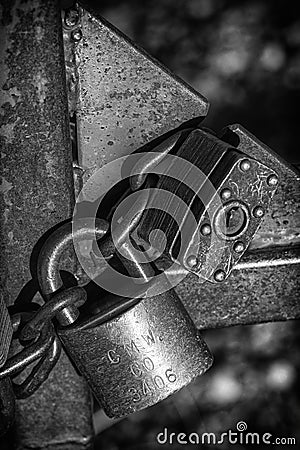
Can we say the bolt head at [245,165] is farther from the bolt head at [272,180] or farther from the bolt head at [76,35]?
the bolt head at [76,35]

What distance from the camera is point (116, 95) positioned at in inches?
33.5

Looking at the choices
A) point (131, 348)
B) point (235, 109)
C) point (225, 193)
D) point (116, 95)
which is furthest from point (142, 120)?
point (235, 109)

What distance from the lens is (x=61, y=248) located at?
85cm

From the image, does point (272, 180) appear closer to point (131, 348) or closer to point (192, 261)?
point (192, 261)

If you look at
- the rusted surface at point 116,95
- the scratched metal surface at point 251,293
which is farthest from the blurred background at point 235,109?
the rusted surface at point 116,95

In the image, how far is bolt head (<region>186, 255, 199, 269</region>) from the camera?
81 cm

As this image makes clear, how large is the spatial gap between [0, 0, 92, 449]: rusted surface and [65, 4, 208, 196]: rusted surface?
0.09 ft

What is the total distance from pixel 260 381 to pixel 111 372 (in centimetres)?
176

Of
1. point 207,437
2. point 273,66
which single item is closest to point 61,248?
point 207,437

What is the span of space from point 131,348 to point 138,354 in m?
0.01

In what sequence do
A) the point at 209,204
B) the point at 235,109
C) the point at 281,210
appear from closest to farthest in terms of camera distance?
the point at 209,204 → the point at 281,210 → the point at 235,109

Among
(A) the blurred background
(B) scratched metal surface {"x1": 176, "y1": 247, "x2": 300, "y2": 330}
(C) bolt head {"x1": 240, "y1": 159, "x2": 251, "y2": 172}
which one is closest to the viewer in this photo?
(C) bolt head {"x1": 240, "y1": 159, "x2": 251, "y2": 172}

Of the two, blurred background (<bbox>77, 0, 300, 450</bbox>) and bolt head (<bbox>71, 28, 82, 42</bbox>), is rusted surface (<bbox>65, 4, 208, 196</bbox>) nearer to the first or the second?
bolt head (<bbox>71, 28, 82, 42</bbox>)

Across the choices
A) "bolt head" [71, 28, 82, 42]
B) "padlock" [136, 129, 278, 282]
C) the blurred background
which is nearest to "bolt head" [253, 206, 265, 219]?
"padlock" [136, 129, 278, 282]
